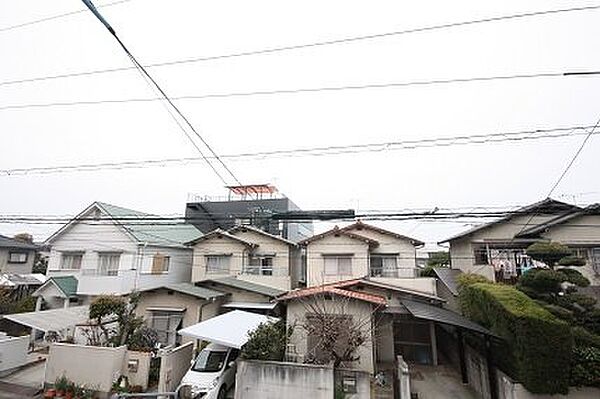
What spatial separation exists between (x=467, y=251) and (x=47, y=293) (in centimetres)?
2545

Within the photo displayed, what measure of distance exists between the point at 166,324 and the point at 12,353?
600 centimetres

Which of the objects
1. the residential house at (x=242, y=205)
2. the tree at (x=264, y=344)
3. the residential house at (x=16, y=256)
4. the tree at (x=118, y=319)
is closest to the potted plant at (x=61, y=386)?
the tree at (x=118, y=319)

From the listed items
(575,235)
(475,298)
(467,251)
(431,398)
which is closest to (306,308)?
(431,398)

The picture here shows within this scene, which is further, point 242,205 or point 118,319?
point 242,205

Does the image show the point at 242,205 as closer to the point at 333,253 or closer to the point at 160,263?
the point at 160,263

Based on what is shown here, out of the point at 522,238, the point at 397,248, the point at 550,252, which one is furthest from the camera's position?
the point at 397,248

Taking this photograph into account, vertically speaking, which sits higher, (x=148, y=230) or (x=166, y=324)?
(x=148, y=230)

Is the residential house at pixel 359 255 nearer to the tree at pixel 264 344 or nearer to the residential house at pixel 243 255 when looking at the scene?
the residential house at pixel 243 255

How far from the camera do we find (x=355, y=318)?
501 inches

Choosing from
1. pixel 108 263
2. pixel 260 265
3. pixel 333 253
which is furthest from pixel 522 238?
pixel 108 263

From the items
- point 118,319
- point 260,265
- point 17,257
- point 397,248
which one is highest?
point 397,248

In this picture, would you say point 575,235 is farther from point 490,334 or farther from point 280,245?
point 280,245

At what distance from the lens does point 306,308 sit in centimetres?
1330

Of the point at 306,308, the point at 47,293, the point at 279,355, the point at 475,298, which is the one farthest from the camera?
the point at 47,293
